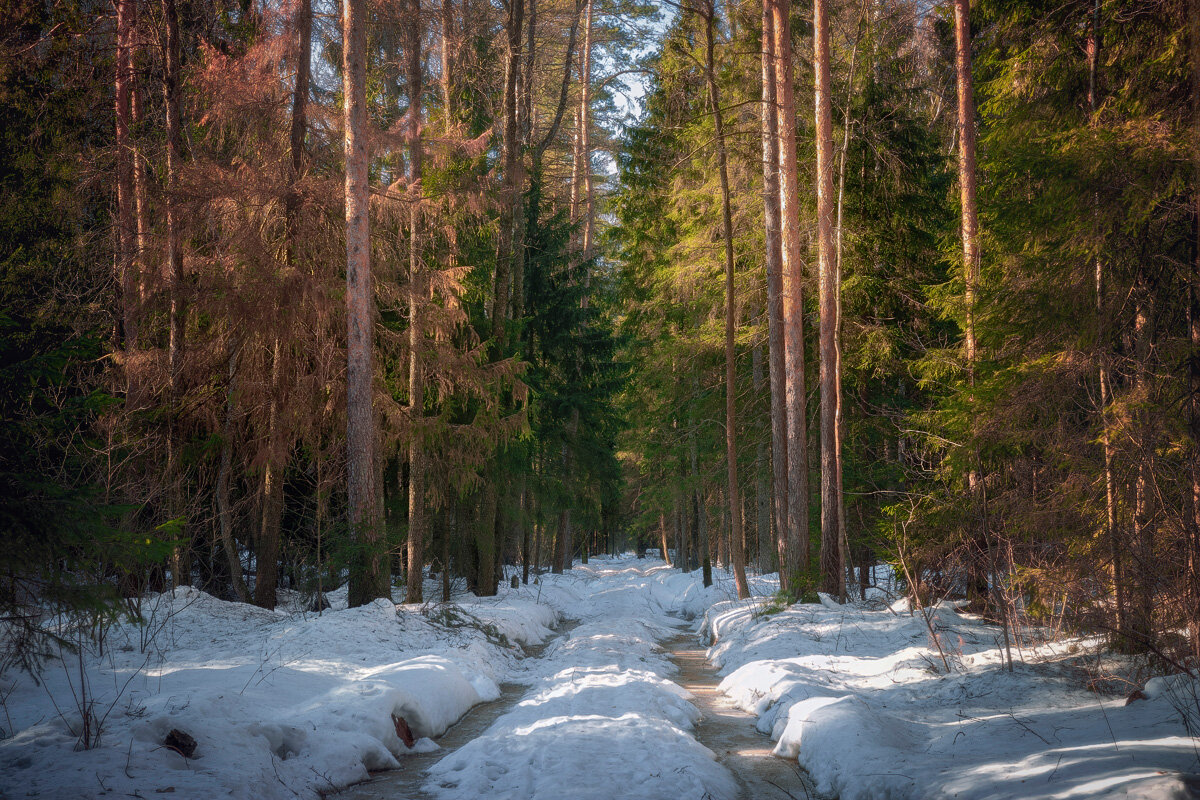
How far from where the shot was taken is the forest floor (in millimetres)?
4930

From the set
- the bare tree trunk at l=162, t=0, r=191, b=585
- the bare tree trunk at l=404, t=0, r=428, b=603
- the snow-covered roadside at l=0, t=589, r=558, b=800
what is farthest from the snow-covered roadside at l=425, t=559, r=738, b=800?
the bare tree trunk at l=162, t=0, r=191, b=585

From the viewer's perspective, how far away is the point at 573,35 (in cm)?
2039

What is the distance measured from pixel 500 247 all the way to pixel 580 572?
21.9 meters

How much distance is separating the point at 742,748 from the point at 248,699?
4688mm

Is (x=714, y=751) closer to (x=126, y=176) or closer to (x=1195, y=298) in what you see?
(x=1195, y=298)

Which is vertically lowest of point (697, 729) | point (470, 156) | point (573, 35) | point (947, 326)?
point (697, 729)

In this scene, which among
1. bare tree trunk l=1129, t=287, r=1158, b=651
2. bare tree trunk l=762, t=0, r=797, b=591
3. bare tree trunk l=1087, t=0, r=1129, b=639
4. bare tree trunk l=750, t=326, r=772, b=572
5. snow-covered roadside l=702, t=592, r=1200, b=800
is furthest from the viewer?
bare tree trunk l=750, t=326, r=772, b=572

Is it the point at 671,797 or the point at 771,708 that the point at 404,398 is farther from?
the point at 671,797

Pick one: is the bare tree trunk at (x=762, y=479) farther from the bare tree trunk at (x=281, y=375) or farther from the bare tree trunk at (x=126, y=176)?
the bare tree trunk at (x=126, y=176)

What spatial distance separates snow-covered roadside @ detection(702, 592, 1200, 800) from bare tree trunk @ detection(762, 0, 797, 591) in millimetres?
5768

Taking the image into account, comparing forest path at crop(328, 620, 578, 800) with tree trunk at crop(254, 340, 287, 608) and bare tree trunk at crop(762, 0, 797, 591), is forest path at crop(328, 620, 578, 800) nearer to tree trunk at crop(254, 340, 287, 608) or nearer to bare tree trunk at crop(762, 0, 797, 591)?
tree trunk at crop(254, 340, 287, 608)

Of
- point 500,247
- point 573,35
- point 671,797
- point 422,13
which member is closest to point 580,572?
point 500,247

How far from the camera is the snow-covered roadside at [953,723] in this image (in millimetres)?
4520

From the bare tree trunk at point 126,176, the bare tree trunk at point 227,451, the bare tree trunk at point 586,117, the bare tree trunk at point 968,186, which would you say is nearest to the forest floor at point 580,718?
the bare tree trunk at point 227,451
